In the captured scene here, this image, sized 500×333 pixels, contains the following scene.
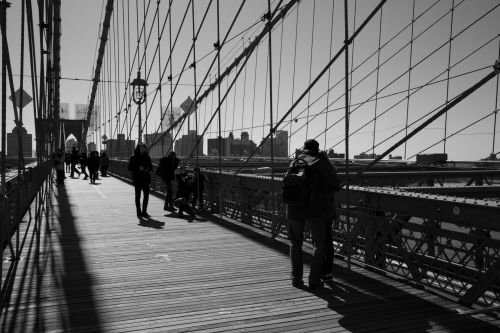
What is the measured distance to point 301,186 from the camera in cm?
381

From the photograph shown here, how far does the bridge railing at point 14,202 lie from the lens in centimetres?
417

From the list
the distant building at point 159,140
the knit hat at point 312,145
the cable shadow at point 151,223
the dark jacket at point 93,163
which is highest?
the distant building at point 159,140

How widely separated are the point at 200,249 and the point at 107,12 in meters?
27.3

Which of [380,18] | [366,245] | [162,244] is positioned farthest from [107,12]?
[366,245]

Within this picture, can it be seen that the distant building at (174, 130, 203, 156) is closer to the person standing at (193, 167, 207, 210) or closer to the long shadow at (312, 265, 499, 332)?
the person standing at (193, 167, 207, 210)

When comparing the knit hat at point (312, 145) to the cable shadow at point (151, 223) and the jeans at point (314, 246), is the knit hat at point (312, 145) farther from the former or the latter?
the cable shadow at point (151, 223)

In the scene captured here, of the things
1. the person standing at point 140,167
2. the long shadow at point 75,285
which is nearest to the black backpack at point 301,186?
the long shadow at point 75,285

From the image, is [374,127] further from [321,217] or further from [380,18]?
[321,217]

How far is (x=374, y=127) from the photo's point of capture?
15281 mm

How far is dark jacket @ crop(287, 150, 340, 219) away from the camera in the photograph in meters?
3.86

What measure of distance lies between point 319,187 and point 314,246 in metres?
0.50

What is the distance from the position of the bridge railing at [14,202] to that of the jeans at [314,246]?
2.30 metres

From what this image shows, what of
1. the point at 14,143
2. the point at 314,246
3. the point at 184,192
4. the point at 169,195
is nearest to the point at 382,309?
the point at 314,246

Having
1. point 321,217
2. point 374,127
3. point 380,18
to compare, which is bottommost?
point 321,217
